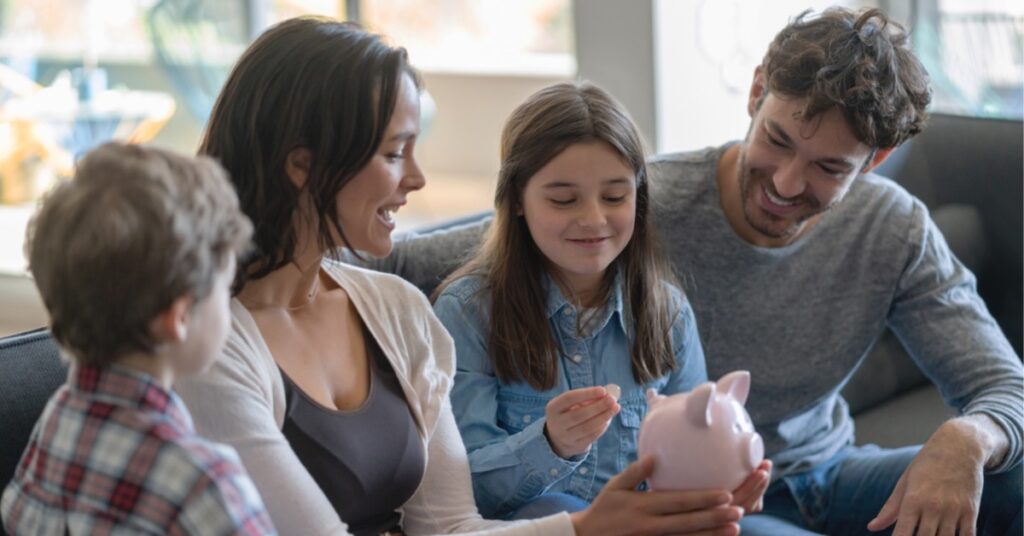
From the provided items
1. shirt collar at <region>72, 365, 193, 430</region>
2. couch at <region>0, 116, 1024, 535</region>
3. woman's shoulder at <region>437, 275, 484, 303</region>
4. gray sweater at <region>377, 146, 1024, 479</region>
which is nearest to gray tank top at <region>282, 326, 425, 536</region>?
woman's shoulder at <region>437, 275, 484, 303</region>

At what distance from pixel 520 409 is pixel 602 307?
184 mm

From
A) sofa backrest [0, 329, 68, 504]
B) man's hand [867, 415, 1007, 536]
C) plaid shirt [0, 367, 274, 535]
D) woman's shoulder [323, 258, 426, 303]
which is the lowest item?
man's hand [867, 415, 1007, 536]

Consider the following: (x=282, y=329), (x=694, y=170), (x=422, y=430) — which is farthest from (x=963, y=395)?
(x=282, y=329)

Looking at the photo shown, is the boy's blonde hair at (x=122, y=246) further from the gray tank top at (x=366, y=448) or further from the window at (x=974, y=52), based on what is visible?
the window at (x=974, y=52)

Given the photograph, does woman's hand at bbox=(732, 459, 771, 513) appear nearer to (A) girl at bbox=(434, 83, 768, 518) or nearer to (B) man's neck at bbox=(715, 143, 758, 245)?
(A) girl at bbox=(434, 83, 768, 518)

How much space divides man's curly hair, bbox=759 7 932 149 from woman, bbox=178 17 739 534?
0.66 m

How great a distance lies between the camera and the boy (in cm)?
101

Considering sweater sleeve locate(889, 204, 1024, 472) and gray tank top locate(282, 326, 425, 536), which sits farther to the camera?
sweater sleeve locate(889, 204, 1024, 472)

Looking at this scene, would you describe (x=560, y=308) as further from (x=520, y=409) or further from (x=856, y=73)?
(x=856, y=73)

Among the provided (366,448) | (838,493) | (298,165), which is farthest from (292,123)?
(838,493)

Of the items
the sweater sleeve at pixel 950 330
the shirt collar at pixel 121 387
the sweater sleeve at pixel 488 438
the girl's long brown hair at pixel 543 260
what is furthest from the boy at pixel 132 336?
the sweater sleeve at pixel 950 330

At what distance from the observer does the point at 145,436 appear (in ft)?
3.42

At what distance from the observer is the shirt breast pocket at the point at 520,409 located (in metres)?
1.76

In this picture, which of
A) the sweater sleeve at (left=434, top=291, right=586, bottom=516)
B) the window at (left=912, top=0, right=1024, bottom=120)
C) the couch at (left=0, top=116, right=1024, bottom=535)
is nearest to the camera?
the sweater sleeve at (left=434, top=291, right=586, bottom=516)
